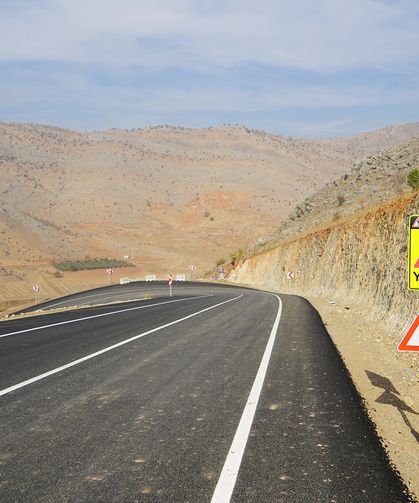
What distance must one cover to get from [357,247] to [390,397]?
19740mm

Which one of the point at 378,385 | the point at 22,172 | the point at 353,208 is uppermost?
the point at 22,172

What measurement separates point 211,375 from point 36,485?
4212 millimetres

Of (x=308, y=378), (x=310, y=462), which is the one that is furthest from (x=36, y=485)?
(x=308, y=378)

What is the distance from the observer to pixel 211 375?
8086 millimetres

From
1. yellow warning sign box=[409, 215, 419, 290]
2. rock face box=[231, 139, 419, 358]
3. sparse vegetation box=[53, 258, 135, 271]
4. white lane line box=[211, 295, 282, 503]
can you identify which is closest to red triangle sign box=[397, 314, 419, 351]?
yellow warning sign box=[409, 215, 419, 290]

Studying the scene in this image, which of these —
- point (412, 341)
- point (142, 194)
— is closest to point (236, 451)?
point (412, 341)

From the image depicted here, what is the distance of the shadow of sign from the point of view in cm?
630

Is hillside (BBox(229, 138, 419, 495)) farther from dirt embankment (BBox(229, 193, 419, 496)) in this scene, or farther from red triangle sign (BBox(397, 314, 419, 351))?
red triangle sign (BBox(397, 314, 419, 351))

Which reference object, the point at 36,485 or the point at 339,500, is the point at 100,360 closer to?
the point at 36,485

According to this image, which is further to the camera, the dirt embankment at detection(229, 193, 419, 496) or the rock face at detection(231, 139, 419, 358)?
the rock face at detection(231, 139, 419, 358)

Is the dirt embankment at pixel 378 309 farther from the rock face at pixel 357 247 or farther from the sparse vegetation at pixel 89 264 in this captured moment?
the sparse vegetation at pixel 89 264

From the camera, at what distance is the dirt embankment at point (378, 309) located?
6.26 m

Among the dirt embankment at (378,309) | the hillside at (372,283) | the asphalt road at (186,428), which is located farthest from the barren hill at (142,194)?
the asphalt road at (186,428)

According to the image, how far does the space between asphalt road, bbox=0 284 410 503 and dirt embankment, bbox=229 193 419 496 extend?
41 cm
